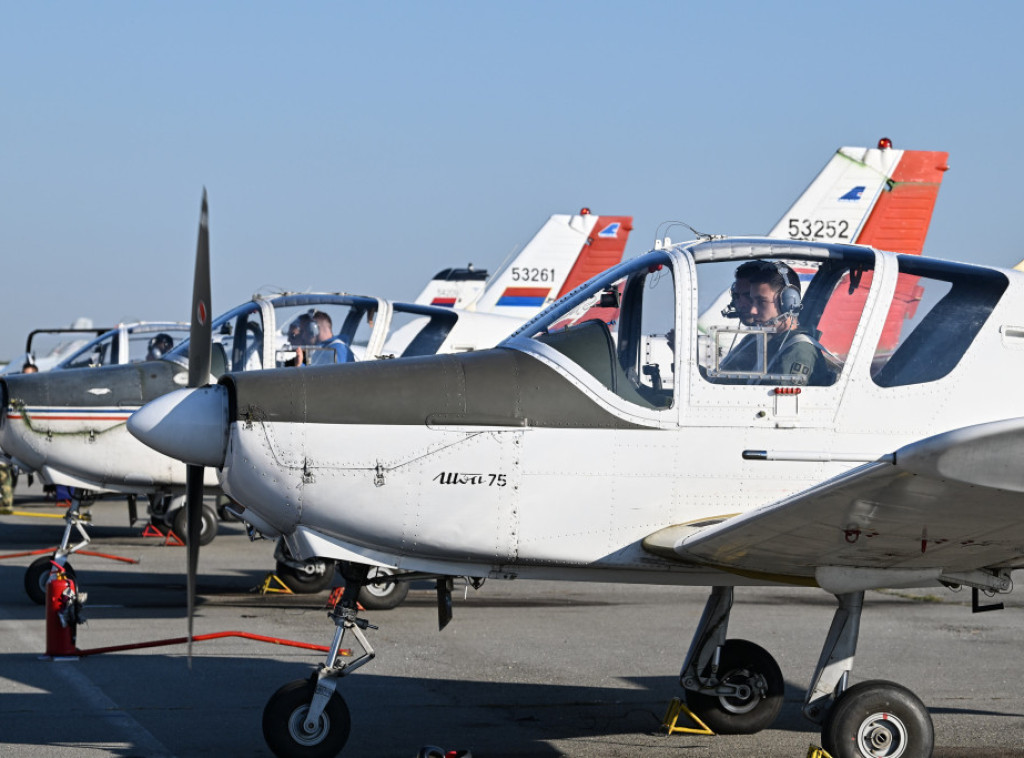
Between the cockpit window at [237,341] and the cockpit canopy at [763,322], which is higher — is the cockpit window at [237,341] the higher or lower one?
the lower one

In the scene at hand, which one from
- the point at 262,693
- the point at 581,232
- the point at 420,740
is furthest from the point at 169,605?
the point at 581,232

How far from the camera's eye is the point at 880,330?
5.77m

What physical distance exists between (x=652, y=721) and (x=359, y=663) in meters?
1.92

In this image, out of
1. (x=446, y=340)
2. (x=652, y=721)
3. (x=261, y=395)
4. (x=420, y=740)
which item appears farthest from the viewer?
(x=446, y=340)

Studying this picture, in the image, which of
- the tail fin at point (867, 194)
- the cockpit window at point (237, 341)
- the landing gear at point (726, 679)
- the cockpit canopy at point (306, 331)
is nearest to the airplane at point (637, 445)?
the landing gear at point (726, 679)

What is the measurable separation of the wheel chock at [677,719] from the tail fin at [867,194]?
10.2m

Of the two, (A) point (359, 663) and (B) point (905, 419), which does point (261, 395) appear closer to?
(A) point (359, 663)

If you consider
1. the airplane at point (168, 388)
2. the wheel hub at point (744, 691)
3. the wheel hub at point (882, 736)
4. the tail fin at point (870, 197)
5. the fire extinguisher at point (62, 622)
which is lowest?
the fire extinguisher at point (62, 622)

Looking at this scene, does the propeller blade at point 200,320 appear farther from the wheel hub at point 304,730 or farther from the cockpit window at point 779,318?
the cockpit window at point 779,318

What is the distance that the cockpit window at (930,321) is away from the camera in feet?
18.9

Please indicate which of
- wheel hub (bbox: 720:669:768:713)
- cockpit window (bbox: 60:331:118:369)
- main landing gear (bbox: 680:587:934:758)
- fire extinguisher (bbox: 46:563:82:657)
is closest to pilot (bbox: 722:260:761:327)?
main landing gear (bbox: 680:587:934:758)

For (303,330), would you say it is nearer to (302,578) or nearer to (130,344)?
(302,578)

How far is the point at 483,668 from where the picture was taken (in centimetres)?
846

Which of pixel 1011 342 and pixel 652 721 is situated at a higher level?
pixel 1011 342
